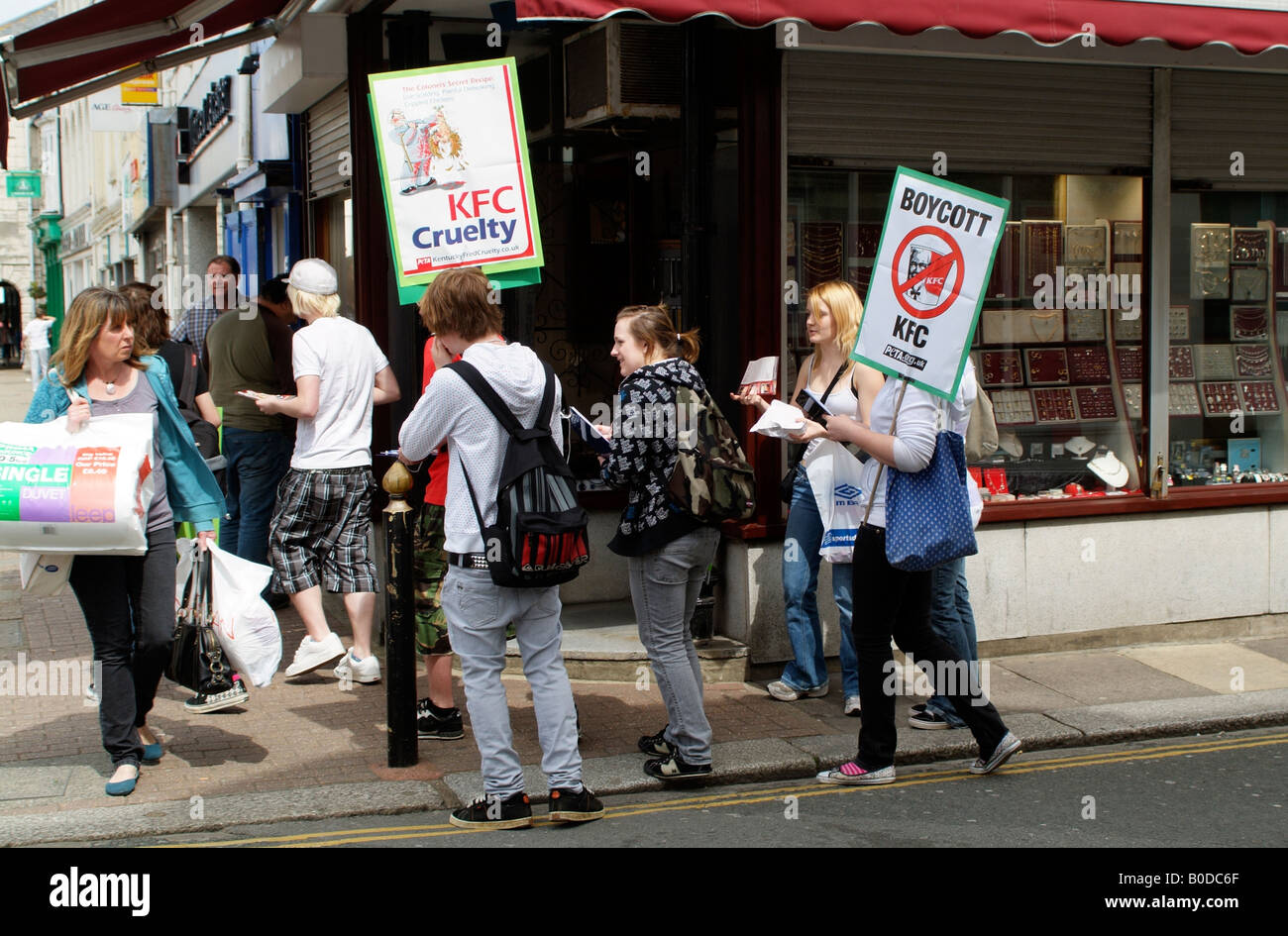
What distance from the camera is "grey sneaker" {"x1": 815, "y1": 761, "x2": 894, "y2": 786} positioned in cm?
523

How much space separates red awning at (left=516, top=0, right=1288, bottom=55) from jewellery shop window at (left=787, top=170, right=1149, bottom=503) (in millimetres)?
1199

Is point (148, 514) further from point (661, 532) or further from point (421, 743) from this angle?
point (661, 532)

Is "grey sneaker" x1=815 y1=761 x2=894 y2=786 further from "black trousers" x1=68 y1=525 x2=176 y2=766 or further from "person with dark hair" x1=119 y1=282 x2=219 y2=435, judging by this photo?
"person with dark hair" x1=119 y1=282 x2=219 y2=435

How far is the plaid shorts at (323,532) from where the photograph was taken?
21.4 feet

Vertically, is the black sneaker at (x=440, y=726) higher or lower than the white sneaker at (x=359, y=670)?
lower

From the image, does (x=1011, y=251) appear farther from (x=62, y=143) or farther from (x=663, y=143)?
(x=62, y=143)

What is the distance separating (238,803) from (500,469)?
157 centimetres

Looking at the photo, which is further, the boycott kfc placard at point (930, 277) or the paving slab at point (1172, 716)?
the paving slab at point (1172, 716)

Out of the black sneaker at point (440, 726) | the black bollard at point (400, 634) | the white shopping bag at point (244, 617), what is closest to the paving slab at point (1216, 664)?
the black sneaker at point (440, 726)

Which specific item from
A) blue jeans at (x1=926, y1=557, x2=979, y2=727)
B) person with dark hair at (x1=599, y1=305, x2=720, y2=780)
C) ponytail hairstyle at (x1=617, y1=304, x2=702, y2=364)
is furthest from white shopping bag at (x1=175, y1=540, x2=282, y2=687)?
blue jeans at (x1=926, y1=557, x2=979, y2=727)

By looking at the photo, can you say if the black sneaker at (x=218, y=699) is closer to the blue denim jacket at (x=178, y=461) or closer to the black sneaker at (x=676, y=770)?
the blue denim jacket at (x=178, y=461)

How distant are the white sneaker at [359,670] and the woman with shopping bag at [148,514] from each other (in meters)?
1.34

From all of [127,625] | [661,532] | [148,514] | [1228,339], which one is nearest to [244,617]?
[127,625]

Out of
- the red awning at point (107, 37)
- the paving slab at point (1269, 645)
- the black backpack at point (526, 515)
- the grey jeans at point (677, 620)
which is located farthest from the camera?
the paving slab at point (1269, 645)
